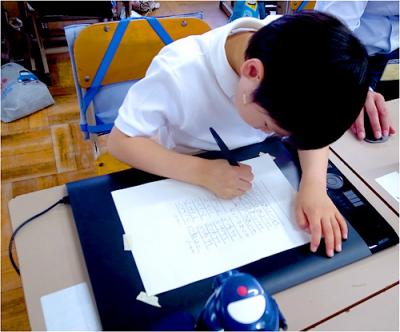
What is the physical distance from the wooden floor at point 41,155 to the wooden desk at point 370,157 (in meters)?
1.05

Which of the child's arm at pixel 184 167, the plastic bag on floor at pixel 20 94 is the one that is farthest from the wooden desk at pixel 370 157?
the plastic bag on floor at pixel 20 94

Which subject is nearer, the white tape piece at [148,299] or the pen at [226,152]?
the white tape piece at [148,299]

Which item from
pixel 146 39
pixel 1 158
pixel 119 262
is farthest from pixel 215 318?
pixel 1 158

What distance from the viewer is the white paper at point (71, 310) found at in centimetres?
48

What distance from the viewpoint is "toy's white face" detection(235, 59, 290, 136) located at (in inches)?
21.1

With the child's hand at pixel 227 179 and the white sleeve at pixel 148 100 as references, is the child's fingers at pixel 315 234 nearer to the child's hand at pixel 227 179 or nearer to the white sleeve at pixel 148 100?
the child's hand at pixel 227 179

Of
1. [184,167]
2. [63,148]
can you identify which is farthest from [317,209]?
[63,148]

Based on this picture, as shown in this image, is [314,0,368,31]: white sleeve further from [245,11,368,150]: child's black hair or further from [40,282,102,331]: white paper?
[40,282,102,331]: white paper

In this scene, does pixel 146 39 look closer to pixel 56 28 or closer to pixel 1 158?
pixel 1 158

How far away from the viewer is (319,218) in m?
0.60

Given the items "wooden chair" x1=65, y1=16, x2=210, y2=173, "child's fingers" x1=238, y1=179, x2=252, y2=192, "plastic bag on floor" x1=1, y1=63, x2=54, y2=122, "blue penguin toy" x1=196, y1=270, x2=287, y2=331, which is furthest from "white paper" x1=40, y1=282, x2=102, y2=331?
"plastic bag on floor" x1=1, y1=63, x2=54, y2=122

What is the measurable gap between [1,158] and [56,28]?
1.23 meters

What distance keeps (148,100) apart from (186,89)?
8 centimetres

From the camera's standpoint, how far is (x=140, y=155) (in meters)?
0.70
